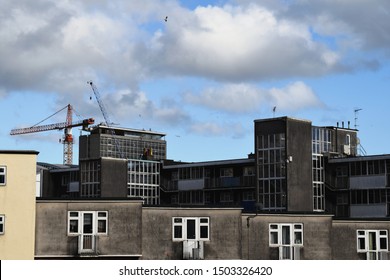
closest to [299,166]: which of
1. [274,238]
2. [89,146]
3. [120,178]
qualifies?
[120,178]

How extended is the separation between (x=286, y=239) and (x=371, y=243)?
25.6 feet

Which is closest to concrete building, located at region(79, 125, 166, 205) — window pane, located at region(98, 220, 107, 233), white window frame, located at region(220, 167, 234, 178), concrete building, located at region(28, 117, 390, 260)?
concrete building, located at region(28, 117, 390, 260)

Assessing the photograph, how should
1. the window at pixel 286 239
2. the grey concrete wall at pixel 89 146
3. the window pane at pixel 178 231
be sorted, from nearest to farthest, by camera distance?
1. the window pane at pixel 178 231
2. the window at pixel 286 239
3. the grey concrete wall at pixel 89 146

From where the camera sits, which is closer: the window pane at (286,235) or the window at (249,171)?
the window pane at (286,235)

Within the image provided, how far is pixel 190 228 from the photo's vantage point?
56.4 m

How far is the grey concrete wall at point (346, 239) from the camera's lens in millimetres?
61062

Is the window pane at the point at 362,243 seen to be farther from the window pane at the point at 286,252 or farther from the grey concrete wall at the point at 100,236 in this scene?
the grey concrete wall at the point at 100,236

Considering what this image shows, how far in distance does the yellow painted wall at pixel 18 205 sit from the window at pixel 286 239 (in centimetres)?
1751

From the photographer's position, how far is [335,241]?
61.1 m

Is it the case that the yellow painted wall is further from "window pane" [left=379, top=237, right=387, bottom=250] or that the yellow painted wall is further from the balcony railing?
the balcony railing

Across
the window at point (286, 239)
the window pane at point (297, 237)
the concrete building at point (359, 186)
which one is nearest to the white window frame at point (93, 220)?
the window at point (286, 239)

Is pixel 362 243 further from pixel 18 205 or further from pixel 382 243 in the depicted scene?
pixel 18 205
